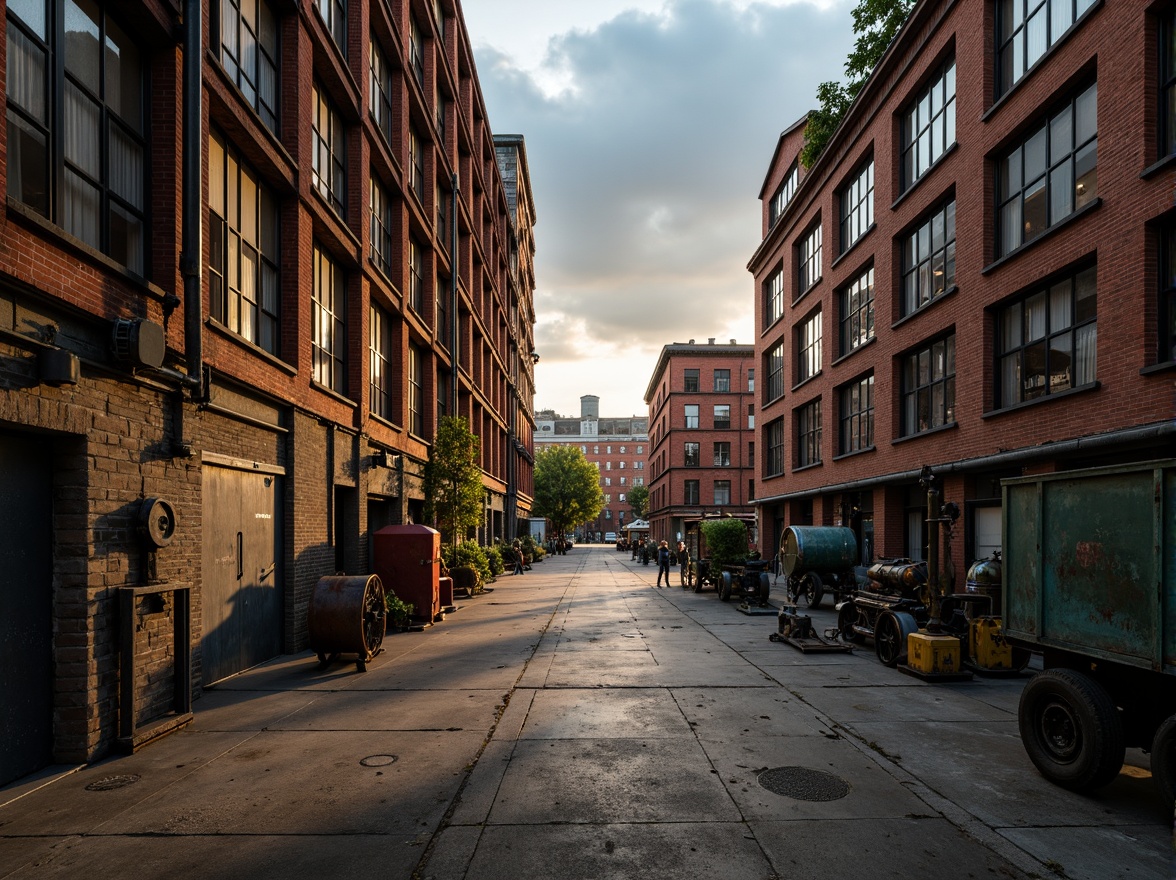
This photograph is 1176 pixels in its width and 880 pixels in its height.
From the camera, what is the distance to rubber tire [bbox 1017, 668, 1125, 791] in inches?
208

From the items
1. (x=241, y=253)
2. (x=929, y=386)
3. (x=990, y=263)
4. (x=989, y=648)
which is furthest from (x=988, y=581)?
(x=241, y=253)

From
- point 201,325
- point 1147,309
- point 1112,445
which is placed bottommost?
point 1112,445

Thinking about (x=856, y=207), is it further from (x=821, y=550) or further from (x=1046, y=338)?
(x=821, y=550)

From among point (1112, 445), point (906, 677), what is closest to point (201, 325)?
point (906, 677)

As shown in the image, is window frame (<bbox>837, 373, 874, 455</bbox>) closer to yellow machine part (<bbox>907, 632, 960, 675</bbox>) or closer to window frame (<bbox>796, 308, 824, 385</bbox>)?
window frame (<bbox>796, 308, 824, 385</bbox>)

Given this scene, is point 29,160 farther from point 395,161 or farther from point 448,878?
point 395,161

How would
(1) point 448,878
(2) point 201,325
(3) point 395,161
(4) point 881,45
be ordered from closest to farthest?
(1) point 448,878, (2) point 201,325, (3) point 395,161, (4) point 881,45

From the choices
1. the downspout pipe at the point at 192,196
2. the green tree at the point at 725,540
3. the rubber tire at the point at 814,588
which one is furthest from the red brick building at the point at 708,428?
the downspout pipe at the point at 192,196

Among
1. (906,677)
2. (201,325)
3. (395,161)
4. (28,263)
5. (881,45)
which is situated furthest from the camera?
(881,45)

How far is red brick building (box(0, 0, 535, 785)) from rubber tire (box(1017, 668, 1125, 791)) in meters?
8.19

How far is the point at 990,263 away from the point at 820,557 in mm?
8233

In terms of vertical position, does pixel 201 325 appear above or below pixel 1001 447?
above

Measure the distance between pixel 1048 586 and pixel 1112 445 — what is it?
753 centimetres

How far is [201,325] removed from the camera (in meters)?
8.39
